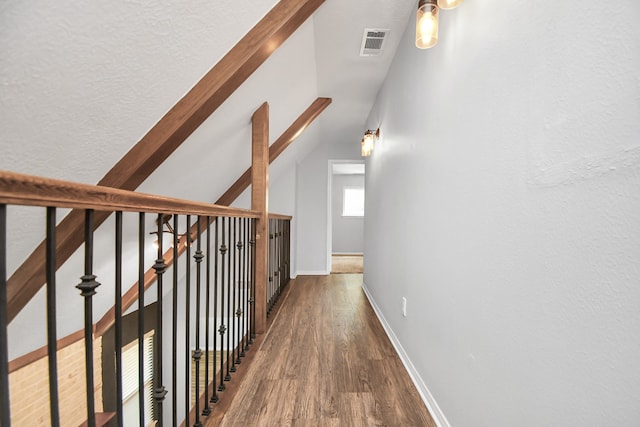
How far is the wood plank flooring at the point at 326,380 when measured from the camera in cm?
148

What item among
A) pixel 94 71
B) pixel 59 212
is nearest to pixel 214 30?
pixel 94 71

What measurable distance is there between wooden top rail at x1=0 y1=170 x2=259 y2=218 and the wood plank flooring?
1.17m

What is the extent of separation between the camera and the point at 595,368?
633 millimetres

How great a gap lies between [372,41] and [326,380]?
2493 millimetres

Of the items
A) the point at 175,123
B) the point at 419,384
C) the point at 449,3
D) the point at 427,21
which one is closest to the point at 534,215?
the point at 449,3

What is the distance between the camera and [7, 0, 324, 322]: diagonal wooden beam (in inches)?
65.7

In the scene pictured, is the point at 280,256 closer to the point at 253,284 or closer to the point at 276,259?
the point at 276,259

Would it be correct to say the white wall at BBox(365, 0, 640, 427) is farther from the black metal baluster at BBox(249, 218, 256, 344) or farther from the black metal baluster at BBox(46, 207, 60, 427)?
the black metal baluster at BBox(249, 218, 256, 344)

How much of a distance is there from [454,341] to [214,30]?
6.07 feet

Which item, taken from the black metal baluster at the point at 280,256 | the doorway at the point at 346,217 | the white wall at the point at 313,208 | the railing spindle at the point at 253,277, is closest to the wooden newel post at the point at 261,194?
the railing spindle at the point at 253,277

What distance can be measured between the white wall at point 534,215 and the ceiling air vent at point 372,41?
2.87 ft

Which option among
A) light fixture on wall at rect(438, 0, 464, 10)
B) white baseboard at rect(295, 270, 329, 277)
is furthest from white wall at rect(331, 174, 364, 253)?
light fixture on wall at rect(438, 0, 464, 10)

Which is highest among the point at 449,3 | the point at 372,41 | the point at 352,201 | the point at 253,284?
the point at 372,41

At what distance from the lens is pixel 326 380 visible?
181 cm
